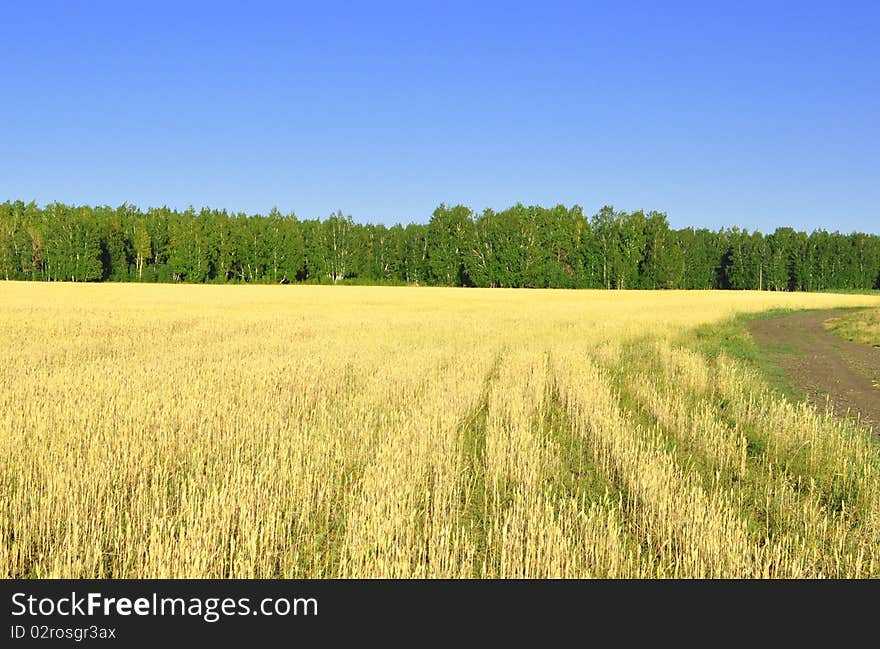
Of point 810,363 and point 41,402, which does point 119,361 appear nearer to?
point 41,402

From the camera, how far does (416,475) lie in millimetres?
7191

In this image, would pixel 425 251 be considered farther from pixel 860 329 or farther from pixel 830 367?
pixel 830 367

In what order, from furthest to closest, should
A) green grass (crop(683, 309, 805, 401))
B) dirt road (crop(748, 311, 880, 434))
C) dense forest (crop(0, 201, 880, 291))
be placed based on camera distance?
dense forest (crop(0, 201, 880, 291)), green grass (crop(683, 309, 805, 401)), dirt road (crop(748, 311, 880, 434))

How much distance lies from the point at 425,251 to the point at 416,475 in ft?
359

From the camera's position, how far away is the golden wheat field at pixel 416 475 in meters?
5.29

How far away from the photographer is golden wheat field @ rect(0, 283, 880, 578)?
5285mm

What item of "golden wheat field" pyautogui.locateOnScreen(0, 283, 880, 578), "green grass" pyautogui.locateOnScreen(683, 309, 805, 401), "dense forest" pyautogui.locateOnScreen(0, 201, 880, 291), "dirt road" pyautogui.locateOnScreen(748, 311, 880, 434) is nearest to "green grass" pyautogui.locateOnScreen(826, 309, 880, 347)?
"dirt road" pyautogui.locateOnScreen(748, 311, 880, 434)

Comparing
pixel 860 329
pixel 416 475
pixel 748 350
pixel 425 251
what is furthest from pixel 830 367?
pixel 425 251

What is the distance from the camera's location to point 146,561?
5.25m

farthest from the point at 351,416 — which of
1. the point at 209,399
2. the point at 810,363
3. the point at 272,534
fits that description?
the point at 810,363

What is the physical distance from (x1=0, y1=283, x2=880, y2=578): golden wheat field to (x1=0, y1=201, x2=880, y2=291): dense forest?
304 ft

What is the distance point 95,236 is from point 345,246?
38643 millimetres

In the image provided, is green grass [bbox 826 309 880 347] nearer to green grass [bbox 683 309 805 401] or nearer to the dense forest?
green grass [bbox 683 309 805 401]

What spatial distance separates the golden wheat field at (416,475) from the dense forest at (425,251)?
3647 inches
